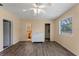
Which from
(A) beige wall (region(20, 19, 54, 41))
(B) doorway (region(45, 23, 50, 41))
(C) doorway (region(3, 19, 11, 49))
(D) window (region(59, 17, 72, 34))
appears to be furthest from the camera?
(B) doorway (region(45, 23, 50, 41))

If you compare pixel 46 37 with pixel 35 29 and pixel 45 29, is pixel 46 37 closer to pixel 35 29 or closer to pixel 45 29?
pixel 45 29

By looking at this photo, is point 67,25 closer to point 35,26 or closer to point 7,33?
point 7,33

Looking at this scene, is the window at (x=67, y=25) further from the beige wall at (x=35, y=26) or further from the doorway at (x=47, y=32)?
the doorway at (x=47, y=32)

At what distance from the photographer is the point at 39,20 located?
11.4 metres

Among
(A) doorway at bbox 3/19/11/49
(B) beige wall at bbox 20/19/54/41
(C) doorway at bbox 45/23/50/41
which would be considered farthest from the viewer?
(C) doorway at bbox 45/23/50/41

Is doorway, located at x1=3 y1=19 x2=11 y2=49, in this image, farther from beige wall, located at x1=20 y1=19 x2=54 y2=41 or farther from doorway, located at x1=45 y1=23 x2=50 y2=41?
doorway, located at x1=45 y1=23 x2=50 y2=41

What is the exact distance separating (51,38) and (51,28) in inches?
38.5

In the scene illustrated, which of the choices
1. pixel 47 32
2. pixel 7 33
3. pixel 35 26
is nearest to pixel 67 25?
pixel 7 33

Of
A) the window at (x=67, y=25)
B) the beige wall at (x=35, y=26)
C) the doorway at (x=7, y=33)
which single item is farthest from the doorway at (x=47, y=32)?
the doorway at (x=7, y=33)

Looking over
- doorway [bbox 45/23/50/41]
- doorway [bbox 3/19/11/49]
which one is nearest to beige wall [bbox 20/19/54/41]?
doorway [bbox 45/23/50/41]

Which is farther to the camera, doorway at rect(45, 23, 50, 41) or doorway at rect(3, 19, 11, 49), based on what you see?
doorway at rect(45, 23, 50, 41)

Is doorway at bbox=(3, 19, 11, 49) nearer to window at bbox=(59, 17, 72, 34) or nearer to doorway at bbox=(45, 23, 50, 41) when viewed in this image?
window at bbox=(59, 17, 72, 34)

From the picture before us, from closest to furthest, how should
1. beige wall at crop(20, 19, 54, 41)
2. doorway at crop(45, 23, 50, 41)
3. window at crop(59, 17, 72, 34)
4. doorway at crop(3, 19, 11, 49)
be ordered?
window at crop(59, 17, 72, 34) < doorway at crop(3, 19, 11, 49) < beige wall at crop(20, 19, 54, 41) < doorway at crop(45, 23, 50, 41)

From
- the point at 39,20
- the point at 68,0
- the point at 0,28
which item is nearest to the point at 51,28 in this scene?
the point at 39,20
